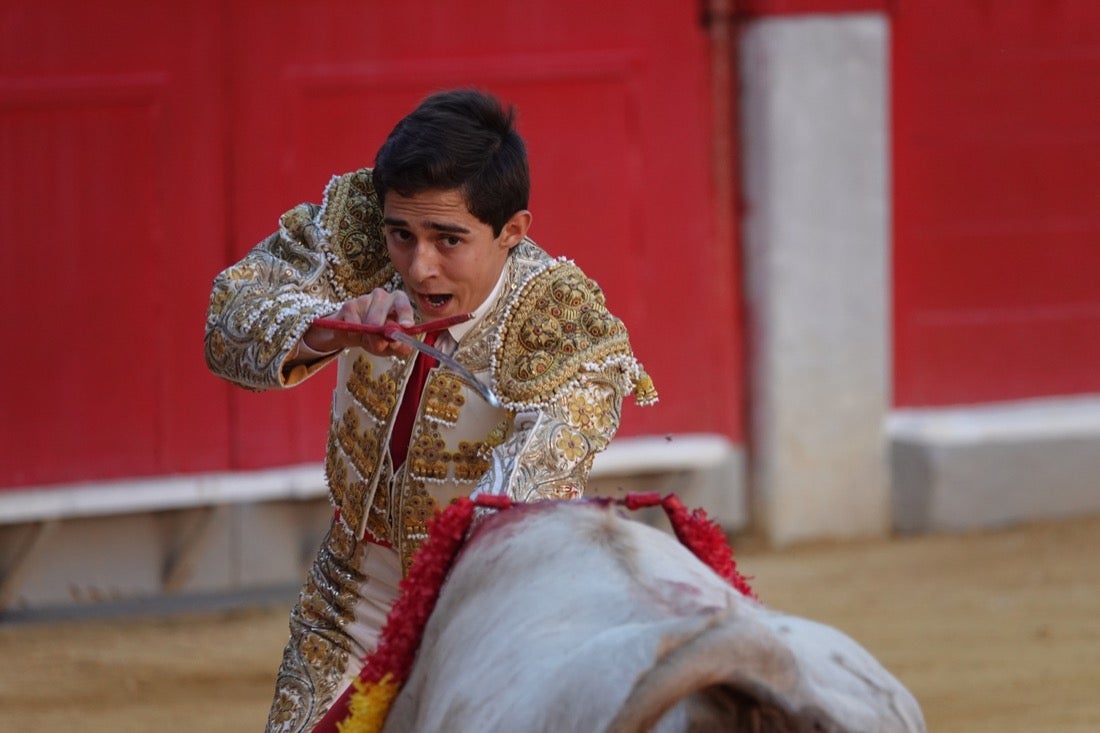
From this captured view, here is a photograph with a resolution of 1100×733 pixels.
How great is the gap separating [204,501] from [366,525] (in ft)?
10.1

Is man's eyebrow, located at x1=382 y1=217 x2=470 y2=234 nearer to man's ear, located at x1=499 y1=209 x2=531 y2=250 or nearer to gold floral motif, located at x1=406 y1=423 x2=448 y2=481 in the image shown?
man's ear, located at x1=499 y1=209 x2=531 y2=250

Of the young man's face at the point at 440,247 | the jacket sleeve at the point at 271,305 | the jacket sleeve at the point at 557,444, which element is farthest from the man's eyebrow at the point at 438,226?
the jacket sleeve at the point at 557,444

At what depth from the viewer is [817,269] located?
6422mm

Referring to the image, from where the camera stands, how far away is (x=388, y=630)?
83.0 inches

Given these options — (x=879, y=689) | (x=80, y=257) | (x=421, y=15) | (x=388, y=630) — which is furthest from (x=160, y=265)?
(x=879, y=689)

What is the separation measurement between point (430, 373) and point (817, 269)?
3.98 metres

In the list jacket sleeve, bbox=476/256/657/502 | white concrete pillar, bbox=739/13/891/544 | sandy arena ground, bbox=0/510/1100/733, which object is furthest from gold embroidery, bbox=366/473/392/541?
white concrete pillar, bbox=739/13/891/544

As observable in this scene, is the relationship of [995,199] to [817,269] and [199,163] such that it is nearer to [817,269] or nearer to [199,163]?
[817,269]

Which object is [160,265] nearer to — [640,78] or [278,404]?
[278,404]

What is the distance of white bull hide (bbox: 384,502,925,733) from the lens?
160 centimetres

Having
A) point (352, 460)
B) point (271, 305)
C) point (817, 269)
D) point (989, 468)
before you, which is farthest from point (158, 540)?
point (271, 305)

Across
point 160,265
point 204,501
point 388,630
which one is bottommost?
point 204,501

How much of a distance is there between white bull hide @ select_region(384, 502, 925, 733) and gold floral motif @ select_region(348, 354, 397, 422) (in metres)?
0.59

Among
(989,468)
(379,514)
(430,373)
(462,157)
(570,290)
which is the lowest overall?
(989,468)
